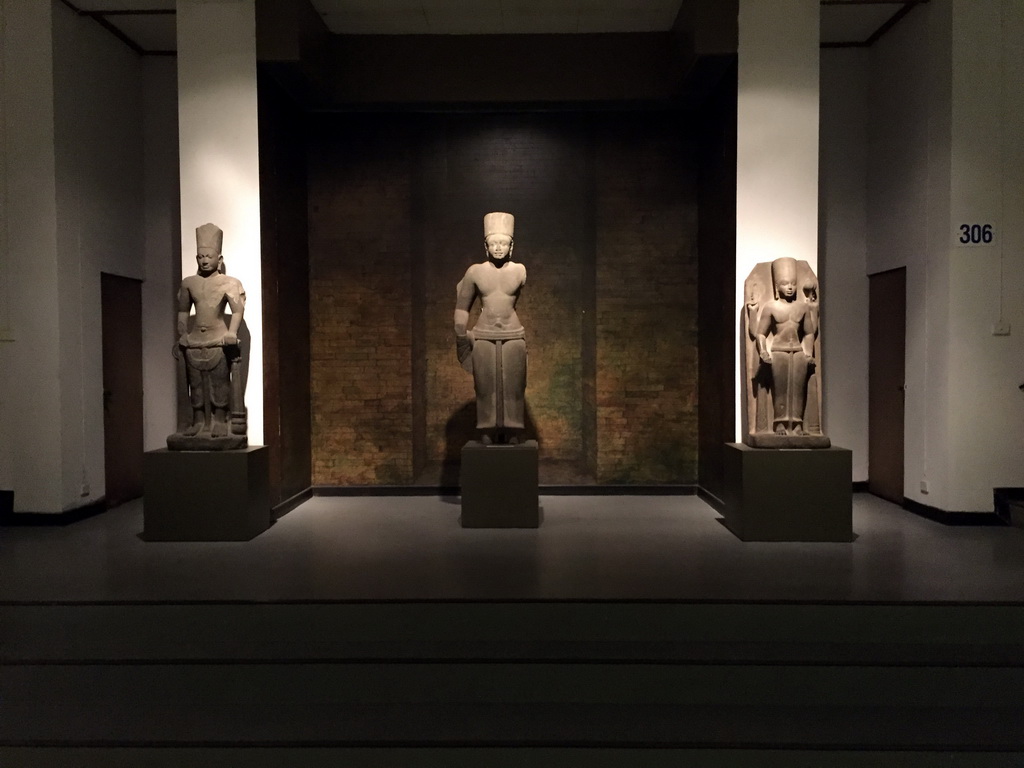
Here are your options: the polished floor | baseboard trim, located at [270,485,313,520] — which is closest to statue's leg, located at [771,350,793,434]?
the polished floor

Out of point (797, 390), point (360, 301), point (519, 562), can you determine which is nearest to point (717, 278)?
point (797, 390)

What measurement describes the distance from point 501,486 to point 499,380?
788 millimetres

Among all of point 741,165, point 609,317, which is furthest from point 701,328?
point 741,165

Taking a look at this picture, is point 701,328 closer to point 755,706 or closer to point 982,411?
point 982,411

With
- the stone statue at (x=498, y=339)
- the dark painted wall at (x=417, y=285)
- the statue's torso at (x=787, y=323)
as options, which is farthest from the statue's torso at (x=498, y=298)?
the statue's torso at (x=787, y=323)

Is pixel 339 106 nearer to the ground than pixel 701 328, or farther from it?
farther from it

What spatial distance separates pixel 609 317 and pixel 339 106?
→ 293 cm

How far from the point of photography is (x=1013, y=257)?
17.8 feet

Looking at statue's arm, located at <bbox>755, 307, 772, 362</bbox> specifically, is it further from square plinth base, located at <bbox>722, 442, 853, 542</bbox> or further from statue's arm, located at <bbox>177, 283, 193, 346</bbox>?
statue's arm, located at <bbox>177, 283, 193, 346</bbox>

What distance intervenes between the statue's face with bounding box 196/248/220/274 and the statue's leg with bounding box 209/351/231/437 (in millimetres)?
589

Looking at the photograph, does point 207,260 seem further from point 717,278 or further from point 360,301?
point 717,278

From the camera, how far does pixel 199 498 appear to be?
197 inches

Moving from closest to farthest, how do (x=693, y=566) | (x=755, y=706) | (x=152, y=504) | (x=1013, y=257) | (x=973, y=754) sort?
(x=973, y=754) → (x=755, y=706) → (x=693, y=566) → (x=152, y=504) → (x=1013, y=257)

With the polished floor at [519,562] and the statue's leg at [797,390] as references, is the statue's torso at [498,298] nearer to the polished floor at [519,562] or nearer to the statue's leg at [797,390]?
the polished floor at [519,562]
